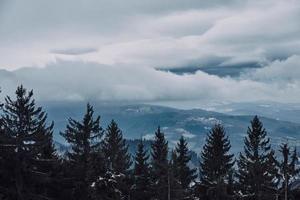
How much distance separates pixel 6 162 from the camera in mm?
42219

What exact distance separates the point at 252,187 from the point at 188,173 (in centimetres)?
1184

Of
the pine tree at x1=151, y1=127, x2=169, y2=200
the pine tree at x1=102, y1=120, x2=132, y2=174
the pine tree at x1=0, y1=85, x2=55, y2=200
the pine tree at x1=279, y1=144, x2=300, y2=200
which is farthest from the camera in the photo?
the pine tree at x1=102, y1=120, x2=132, y2=174

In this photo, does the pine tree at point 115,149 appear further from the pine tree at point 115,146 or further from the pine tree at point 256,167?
the pine tree at point 256,167

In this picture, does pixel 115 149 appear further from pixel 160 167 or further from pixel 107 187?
pixel 107 187

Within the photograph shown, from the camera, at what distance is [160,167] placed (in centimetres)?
6906

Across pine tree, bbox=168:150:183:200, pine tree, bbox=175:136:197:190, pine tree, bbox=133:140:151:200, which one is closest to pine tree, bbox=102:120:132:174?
pine tree, bbox=133:140:151:200

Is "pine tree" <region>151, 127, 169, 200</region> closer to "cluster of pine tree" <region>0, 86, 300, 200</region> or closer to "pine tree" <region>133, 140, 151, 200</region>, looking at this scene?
"cluster of pine tree" <region>0, 86, 300, 200</region>

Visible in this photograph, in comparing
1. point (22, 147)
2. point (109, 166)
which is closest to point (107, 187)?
point (109, 166)

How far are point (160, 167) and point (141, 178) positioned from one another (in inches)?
147

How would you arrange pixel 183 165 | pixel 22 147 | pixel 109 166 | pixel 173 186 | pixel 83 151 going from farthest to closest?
pixel 183 165 → pixel 173 186 → pixel 109 166 → pixel 83 151 → pixel 22 147

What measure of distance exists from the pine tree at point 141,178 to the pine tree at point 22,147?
23.6m

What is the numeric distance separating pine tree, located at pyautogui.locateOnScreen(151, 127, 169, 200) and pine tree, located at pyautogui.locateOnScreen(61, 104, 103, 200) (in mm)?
14515

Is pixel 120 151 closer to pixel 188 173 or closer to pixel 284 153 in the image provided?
pixel 188 173

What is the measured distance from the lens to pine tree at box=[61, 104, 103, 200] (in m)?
52.6
